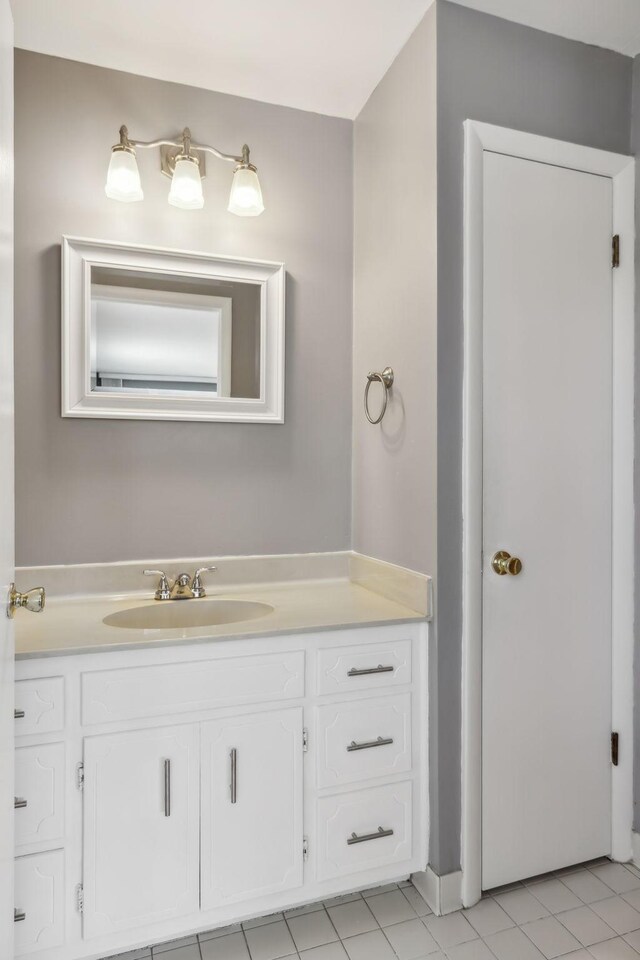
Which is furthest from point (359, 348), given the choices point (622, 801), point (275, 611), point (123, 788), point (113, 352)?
point (622, 801)

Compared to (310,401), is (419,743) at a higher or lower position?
lower

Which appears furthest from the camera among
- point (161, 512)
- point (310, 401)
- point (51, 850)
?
point (310, 401)

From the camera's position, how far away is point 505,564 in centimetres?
174

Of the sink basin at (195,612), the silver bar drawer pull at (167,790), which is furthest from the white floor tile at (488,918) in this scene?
the sink basin at (195,612)

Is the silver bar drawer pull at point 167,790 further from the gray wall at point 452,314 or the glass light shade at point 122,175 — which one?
the glass light shade at point 122,175

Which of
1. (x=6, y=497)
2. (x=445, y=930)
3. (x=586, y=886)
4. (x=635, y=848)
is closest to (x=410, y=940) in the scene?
(x=445, y=930)

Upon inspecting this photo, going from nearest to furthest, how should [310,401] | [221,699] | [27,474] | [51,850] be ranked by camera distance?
[51,850] < [221,699] < [27,474] < [310,401]

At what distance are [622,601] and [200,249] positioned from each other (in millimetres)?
1734

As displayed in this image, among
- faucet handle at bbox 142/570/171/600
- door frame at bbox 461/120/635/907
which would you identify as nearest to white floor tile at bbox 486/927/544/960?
door frame at bbox 461/120/635/907

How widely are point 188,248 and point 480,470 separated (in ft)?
3.83

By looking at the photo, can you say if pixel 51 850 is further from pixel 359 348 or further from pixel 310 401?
pixel 359 348

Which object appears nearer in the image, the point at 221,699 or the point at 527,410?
the point at 221,699

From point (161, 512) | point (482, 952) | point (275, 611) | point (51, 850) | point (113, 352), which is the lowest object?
point (482, 952)

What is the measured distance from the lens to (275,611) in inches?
70.6
